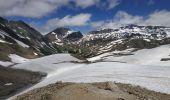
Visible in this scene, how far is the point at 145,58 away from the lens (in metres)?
89.6

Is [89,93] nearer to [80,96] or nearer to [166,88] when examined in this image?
[80,96]

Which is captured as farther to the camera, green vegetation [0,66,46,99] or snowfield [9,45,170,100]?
green vegetation [0,66,46,99]

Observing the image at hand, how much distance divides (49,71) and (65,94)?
4573 centimetres

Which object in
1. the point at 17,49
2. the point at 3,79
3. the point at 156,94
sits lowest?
the point at 156,94

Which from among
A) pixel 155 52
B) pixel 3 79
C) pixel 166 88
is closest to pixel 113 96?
pixel 166 88

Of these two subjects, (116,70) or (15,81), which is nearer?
(116,70)

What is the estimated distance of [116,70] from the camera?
5172cm

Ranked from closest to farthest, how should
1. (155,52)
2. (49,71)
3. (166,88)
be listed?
(166,88)
(49,71)
(155,52)

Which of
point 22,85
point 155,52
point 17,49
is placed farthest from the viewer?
point 17,49

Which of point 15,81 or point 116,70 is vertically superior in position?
point 15,81

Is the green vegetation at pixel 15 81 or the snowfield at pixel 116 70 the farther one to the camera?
the green vegetation at pixel 15 81

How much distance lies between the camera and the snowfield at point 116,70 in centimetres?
3875

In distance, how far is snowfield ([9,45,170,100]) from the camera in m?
38.8

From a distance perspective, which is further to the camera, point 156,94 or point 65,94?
point 156,94
